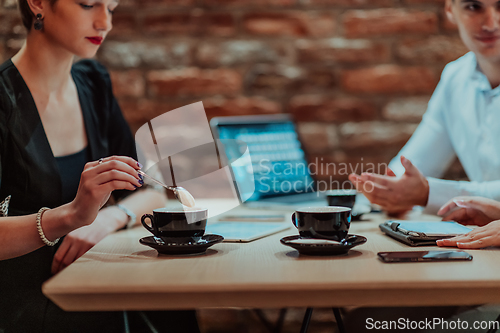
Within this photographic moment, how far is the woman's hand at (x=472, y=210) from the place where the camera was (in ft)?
3.35

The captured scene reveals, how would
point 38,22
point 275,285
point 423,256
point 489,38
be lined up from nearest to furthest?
point 275,285
point 423,256
point 38,22
point 489,38

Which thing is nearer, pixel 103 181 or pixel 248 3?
pixel 103 181

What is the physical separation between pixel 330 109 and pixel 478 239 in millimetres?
1295

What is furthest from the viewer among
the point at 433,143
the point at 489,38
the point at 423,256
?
the point at 433,143

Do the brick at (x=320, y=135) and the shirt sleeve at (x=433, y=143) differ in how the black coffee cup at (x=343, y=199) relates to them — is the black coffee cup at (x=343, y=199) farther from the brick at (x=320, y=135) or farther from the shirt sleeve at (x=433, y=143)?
the brick at (x=320, y=135)

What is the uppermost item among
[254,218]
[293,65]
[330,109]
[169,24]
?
[169,24]

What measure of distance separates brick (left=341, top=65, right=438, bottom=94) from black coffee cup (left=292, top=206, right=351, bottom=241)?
1.36m

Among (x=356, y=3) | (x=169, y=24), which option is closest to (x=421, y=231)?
(x=356, y=3)

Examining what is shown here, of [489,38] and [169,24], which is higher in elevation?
[169,24]

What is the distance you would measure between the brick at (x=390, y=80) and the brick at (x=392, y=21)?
163 mm

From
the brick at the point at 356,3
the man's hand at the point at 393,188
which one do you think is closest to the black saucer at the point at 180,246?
the man's hand at the point at 393,188

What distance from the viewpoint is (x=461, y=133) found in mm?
1663

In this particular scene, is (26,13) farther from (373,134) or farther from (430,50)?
(430,50)

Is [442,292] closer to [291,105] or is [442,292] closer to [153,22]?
[291,105]
